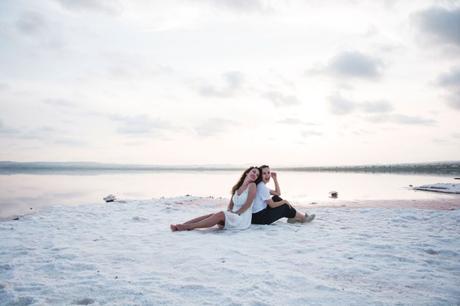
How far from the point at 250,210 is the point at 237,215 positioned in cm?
43

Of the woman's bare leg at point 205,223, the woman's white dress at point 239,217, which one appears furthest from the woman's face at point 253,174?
the woman's bare leg at point 205,223

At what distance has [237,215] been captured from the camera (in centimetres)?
772

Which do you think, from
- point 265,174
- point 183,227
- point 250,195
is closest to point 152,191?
point 183,227

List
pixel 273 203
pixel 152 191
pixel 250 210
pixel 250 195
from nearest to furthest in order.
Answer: pixel 250 195
pixel 250 210
pixel 273 203
pixel 152 191

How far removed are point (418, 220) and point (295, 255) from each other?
5132mm

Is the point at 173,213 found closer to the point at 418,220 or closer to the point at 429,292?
the point at 418,220

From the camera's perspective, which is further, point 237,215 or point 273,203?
point 273,203

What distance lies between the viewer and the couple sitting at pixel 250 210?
24.9ft

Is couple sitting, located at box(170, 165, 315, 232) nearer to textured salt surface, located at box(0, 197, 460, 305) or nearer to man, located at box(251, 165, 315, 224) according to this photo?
man, located at box(251, 165, 315, 224)

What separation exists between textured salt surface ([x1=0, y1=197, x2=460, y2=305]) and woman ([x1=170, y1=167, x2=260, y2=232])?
252 millimetres

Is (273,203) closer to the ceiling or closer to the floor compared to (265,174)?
closer to the floor

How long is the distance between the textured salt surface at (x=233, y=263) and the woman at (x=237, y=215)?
25 cm

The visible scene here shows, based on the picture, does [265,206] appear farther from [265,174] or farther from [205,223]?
[205,223]

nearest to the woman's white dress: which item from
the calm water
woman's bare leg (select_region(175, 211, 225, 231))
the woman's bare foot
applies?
woman's bare leg (select_region(175, 211, 225, 231))
